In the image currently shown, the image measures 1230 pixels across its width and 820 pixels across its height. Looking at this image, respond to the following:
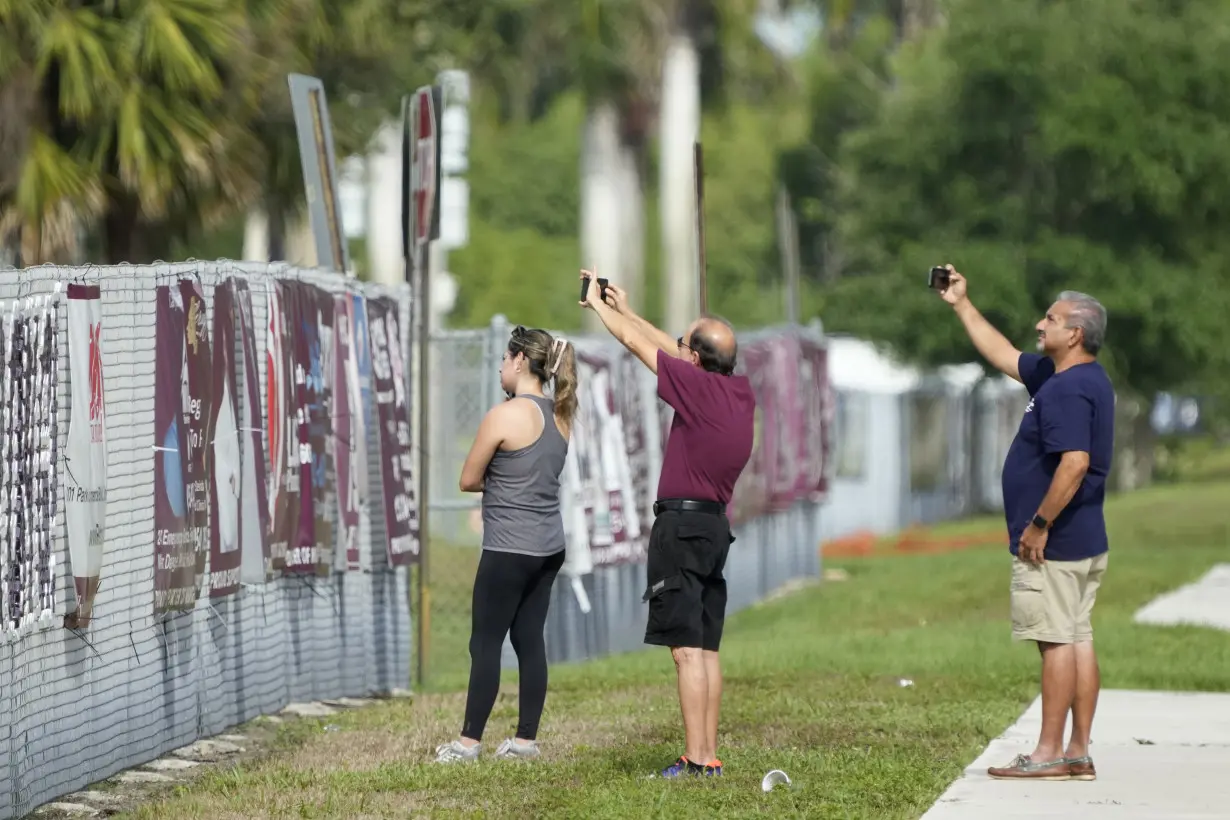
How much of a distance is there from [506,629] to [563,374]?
1.10 m

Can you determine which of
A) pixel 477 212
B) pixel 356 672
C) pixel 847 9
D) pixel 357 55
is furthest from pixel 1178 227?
pixel 477 212

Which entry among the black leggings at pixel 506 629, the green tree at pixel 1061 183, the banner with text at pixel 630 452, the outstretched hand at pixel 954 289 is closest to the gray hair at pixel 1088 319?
the outstretched hand at pixel 954 289

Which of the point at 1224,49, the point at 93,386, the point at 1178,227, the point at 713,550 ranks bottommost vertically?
the point at 713,550

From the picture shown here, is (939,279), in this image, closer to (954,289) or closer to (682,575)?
(954,289)

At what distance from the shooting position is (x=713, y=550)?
30.2 feet

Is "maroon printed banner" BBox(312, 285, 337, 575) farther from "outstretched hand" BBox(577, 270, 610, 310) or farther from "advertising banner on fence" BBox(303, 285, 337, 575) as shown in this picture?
"outstretched hand" BBox(577, 270, 610, 310)

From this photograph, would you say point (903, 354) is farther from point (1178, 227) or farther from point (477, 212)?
point (477, 212)

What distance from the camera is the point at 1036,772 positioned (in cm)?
951

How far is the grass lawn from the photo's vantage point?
28.9 feet

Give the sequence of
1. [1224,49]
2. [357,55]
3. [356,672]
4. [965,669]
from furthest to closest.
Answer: [1224,49] → [357,55] → [965,669] → [356,672]

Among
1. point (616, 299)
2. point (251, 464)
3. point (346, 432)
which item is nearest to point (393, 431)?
point (346, 432)

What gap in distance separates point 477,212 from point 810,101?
2614cm

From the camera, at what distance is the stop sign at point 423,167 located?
1267 centimetres

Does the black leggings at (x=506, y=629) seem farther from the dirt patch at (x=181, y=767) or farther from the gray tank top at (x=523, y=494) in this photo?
the dirt patch at (x=181, y=767)
